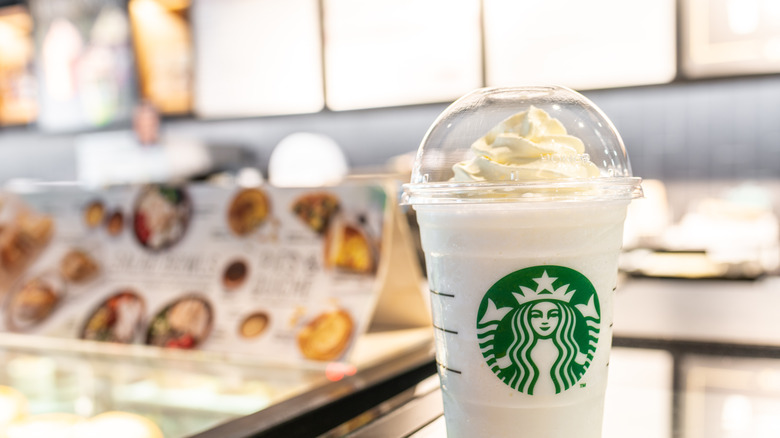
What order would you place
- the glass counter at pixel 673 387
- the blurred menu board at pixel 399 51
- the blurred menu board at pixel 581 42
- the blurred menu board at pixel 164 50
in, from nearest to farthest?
the glass counter at pixel 673 387 → the blurred menu board at pixel 581 42 → the blurred menu board at pixel 399 51 → the blurred menu board at pixel 164 50

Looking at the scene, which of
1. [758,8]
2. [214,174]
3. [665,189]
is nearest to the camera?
[758,8]

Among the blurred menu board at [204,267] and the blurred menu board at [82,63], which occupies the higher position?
the blurred menu board at [82,63]

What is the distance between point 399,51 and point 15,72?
3080mm

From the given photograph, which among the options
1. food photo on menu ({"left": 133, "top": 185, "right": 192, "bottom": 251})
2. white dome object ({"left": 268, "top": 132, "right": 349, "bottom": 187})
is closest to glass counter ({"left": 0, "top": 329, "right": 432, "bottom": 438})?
food photo on menu ({"left": 133, "top": 185, "right": 192, "bottom": 251})

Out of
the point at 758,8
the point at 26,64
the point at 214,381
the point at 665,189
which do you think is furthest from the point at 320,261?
the point at 26,64

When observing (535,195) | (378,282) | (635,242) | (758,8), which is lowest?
(635,242)

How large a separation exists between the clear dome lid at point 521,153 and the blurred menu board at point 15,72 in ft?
16.7

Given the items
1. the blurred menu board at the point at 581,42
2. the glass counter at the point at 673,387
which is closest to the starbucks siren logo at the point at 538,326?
the glass counter at the point at 673,387

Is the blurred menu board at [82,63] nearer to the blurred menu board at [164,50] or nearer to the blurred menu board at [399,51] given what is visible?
the blurred menu board at [164,50]

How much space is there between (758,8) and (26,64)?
4695mm

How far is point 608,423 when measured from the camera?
76cm

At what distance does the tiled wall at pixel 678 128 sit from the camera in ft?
11.3

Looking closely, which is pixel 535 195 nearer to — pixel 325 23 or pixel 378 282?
pixel 378 282

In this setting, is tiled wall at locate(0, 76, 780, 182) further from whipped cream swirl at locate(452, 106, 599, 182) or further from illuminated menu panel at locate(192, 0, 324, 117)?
whipped cream swirl at locate(452, 106, 599, 182)
